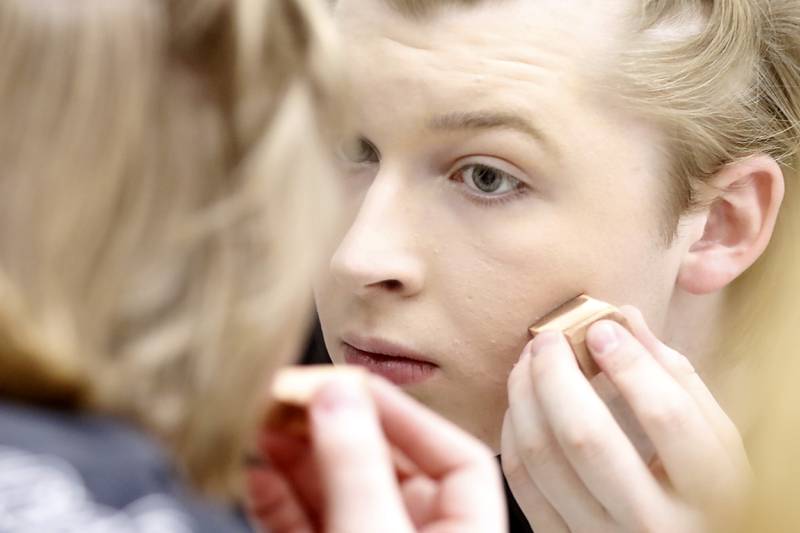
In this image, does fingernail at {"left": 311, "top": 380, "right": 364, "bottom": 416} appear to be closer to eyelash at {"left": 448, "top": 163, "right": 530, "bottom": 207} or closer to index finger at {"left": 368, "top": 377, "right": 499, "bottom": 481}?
index finger at {"left": 368, "top": 377, "right": 499, "bottom": 481}

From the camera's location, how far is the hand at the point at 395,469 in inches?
24.2

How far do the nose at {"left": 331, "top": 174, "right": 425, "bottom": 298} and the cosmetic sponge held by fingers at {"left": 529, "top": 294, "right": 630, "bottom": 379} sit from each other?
4.9 inches

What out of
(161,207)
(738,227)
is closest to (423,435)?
(161,207)

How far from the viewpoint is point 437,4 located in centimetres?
109

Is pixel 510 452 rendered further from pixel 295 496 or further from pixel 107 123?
pixel 107 123

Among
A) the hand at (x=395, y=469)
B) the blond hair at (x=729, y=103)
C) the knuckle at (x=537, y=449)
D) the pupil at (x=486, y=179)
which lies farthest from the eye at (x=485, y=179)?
the hand at (x=395, y=469)

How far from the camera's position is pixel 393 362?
3.54ft

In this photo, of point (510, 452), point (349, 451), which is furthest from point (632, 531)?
point (349, 451)

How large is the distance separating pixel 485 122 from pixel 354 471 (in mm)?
542

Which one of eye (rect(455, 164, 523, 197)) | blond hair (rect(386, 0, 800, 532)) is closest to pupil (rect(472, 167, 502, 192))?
eye (rect(455, 164, 523, 197))

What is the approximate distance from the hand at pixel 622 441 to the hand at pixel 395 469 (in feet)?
1.00

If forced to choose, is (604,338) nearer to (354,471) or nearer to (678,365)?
(678,365)

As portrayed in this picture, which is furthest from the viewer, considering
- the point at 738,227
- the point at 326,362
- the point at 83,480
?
the point at 326,362

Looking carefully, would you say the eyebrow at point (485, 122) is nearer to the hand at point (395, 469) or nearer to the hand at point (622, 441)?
the hand at point (622, 441)
